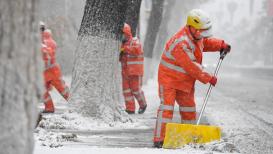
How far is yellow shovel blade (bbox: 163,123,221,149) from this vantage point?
6.22m

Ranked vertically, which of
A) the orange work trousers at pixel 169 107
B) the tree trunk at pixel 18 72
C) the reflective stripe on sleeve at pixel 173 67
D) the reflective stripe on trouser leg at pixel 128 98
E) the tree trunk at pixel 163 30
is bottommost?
the tree trunk at pixel 163 30

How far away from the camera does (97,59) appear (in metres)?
7.82

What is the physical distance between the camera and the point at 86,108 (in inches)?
308

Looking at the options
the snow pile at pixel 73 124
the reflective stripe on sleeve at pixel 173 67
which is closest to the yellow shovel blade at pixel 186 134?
the reflective stripe on sleeve at pixel 173 67

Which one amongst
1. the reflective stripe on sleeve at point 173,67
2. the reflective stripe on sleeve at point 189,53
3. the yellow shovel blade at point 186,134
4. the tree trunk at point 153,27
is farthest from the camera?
the tree trunk at point 153,27

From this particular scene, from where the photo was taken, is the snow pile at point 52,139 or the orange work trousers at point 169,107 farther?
the orange work trousers at point 169,107

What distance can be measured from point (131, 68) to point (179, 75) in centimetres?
378

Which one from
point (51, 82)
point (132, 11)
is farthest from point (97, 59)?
point (132, 11)

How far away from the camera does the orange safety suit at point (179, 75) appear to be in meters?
6.47

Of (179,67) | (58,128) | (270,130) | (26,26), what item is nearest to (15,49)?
(26,26)

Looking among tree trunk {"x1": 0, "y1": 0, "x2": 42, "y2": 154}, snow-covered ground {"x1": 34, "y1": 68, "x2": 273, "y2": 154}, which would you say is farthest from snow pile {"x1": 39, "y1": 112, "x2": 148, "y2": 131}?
tree trunk {"x1": 0, "y1": 0, "x2": 42, "y2": 154}

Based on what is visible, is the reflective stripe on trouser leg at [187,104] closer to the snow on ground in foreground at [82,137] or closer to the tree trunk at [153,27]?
the snow on ground in foreground at [82,137]

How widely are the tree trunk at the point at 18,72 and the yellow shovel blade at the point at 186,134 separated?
321cm

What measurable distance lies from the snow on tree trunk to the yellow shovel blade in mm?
1840
